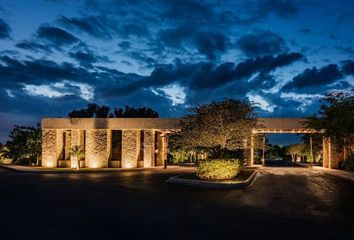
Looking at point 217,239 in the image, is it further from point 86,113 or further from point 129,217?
point 86,113

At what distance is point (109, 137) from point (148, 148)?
4.30 meters

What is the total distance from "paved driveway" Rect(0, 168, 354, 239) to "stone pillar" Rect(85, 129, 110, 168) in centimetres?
2340

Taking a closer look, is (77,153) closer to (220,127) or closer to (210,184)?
(220,127)

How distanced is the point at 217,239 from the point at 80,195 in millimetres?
9944

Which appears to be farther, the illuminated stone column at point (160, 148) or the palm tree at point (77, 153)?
the illuminated stone column at point (160, 148)

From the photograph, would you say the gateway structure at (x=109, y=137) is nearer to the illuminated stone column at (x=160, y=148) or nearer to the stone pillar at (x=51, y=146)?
the stone pillar at (x=51, y=146)

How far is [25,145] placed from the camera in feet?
164

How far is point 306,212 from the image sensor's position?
Answer: 13.4 meters

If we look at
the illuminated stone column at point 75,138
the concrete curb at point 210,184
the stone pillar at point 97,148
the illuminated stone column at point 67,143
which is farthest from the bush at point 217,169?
the illuminated stone column at point 67,143

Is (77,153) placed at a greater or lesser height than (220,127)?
lesser

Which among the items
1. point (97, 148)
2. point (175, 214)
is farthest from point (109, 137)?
point (175, 214)

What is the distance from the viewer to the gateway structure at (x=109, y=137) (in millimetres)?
42875

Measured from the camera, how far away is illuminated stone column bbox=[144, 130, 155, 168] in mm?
43375

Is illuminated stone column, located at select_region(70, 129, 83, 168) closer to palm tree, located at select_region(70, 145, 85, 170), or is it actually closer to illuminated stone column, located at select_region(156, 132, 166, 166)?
palm tree, located at select_region(70, 145, 85, 170)
